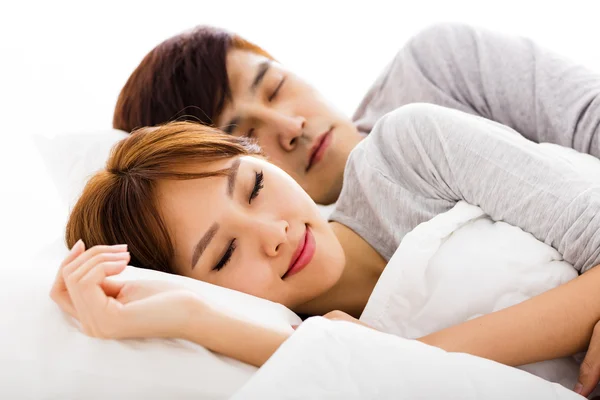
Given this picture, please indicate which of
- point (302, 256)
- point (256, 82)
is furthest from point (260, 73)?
point (302, 256)

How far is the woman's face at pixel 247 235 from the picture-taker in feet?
3.63

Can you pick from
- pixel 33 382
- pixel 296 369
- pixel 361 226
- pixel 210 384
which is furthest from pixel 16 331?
pixel 361 226

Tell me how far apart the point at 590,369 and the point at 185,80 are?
1082 millimetres

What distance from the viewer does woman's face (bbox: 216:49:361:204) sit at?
161cm

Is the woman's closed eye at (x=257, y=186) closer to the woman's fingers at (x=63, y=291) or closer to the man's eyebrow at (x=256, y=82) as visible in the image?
the woman's fingers at (x=63, y=291)

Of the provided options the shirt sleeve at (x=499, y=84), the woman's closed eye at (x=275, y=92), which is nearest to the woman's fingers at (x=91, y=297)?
the woman's closed eye at (x=275, y=92)

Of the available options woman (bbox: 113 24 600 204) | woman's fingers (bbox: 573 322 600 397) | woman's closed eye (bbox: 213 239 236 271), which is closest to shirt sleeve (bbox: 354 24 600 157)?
woman (bbox: 113 24 600 204)

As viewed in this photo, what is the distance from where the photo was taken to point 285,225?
1.14m

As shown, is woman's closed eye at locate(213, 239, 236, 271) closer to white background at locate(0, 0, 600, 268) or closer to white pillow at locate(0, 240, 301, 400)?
white pillow at locate(0, 240, 301, 400)

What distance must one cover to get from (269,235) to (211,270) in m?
0.12

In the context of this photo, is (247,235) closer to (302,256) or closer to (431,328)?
(302,256)

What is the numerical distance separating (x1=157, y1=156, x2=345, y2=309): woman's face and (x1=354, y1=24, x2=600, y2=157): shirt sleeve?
0.69 metres

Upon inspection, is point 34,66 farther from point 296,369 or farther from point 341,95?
point 296,369

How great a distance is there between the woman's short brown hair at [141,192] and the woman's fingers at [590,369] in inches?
26.0
